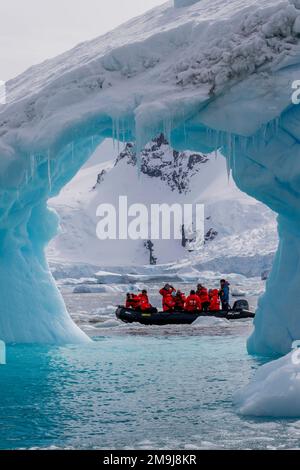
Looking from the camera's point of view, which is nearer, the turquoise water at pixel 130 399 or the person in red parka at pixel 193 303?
the turquoise water at pixel 130 399

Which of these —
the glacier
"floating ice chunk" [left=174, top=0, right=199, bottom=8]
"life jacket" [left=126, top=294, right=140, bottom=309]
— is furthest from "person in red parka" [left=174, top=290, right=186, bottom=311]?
"floating ice chunk" [left=174, top=0, right=199, bottom=8]

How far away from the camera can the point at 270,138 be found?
46.8 feet

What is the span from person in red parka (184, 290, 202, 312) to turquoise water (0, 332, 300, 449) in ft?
20.0

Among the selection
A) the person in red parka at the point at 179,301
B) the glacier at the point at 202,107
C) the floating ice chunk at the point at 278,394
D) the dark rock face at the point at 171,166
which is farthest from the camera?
the dark rock face at the point at 171,166

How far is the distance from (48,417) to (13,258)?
27.9ft

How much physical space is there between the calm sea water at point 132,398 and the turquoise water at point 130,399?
0.04 feet

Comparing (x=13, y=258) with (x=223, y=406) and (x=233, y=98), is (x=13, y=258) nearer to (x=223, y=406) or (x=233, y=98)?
Answer: (x=233, y=98)

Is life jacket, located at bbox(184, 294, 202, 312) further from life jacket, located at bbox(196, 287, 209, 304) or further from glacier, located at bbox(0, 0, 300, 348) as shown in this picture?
glacier, located at bbox(0, 0, 300, 348)

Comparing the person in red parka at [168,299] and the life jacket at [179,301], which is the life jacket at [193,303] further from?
the person in red parka at [168,299]

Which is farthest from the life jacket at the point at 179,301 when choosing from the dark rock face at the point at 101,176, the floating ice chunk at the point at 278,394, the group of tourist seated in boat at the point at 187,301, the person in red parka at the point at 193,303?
the dark rock face at the point at 101,176

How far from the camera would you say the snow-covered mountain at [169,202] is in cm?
9650

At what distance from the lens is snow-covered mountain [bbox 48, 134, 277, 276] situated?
96.5 metres

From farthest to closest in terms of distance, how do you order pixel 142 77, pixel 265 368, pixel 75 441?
1. pixel 142 77
2. pixel 265 368
3. pixel 75 441
